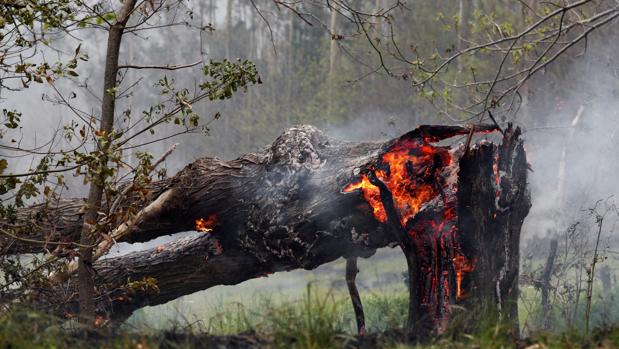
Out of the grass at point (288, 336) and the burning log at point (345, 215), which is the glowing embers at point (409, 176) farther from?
the grass at point (288, 336)

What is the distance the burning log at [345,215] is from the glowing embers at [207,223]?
0.04 feet

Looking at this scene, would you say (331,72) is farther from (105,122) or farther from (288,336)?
(288,336)

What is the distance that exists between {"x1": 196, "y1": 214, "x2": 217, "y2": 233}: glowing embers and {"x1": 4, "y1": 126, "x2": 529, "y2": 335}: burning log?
0.04ft

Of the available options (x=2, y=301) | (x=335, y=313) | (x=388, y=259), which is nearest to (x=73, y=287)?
(x=2, y=301)

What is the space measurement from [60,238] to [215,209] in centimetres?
159

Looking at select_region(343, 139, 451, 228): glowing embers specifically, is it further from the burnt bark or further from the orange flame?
the burnt bark

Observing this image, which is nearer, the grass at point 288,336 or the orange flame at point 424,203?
the grass at point 288,336

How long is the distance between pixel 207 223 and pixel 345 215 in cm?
153

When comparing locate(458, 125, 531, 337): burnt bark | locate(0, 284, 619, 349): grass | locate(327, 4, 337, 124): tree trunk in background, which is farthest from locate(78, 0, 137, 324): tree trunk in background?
locate(327, 4, 337, 124): tree trunk in background

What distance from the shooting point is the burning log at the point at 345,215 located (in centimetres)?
607

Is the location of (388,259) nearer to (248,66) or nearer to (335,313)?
(248,66)

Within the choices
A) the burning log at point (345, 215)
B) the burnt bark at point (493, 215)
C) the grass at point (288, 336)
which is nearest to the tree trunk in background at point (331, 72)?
the burning log at point (345, 215)

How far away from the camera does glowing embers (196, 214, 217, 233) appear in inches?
287

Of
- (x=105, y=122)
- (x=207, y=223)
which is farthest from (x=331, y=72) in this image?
(x=105, y=122)
